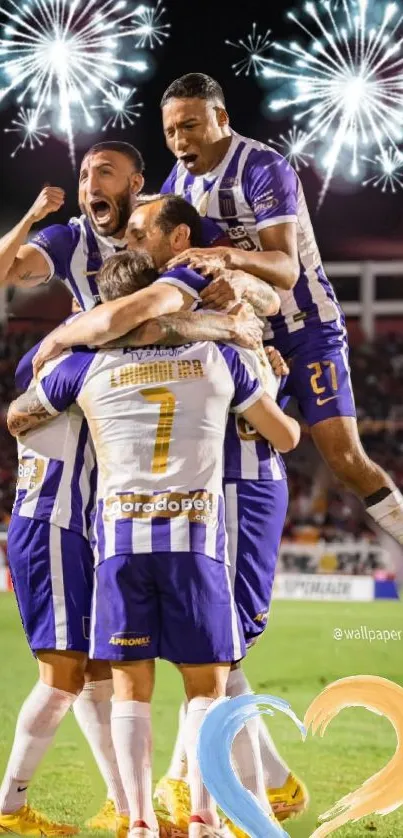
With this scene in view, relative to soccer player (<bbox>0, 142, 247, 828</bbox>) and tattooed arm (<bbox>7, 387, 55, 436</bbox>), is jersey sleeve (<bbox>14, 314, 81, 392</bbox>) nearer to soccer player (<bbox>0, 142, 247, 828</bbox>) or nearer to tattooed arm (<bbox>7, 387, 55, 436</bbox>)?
tattooed arm (<bbox>7, 387, 55, 436</bbox>)

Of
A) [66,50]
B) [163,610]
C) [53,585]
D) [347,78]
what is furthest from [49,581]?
[347,78]

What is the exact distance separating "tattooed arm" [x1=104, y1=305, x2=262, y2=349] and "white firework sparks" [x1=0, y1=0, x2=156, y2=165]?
136 centimetres

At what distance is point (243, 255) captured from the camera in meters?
4.09

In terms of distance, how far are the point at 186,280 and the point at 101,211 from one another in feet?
2.30

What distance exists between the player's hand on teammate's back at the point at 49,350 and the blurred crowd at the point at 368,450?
10.2m

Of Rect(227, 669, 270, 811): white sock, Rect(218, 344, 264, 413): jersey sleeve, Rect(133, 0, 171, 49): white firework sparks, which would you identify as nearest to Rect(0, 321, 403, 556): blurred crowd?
Rect(133, 0, 171, 49): white firework sparks

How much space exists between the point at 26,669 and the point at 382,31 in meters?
4.06

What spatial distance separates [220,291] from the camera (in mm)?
3959

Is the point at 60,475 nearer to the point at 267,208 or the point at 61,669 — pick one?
the point at 61,669

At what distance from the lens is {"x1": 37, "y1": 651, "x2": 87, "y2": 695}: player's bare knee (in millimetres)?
3988

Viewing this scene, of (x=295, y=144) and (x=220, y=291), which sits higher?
(x=295, y=144)

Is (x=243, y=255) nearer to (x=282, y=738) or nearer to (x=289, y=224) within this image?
(x=289, y=224)

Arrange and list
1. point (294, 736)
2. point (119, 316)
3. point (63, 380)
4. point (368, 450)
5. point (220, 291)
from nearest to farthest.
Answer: point (119, 316), point (63, 380), point (220, 291), point (294, 736), point (368, 450)

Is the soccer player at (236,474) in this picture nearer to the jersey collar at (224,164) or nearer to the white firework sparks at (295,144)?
→ the jersey collar at (224,164)
